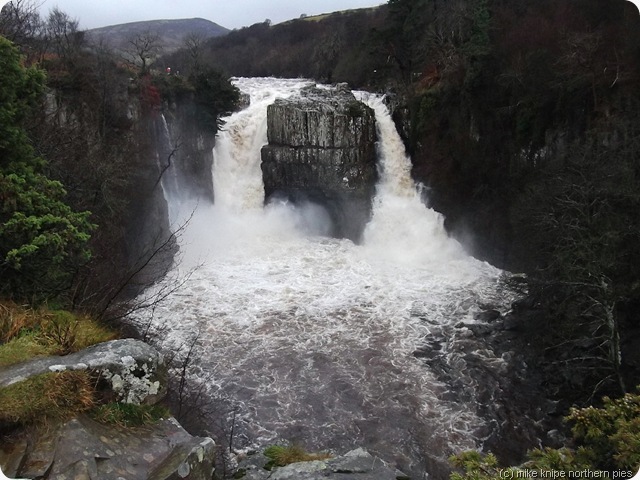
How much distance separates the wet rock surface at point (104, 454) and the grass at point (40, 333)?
3.85 ft

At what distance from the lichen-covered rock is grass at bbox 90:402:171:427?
97mm

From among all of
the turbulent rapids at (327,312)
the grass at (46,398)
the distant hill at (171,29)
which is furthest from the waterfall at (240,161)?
the distant hill at (171,29)

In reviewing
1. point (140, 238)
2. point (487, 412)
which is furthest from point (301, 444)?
point (140, 238)

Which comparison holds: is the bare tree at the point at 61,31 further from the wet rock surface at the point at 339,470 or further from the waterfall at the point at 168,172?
the wet rock surface at the point at 339,470

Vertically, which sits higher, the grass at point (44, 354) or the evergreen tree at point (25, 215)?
the evergreen tree at point (25, 215)

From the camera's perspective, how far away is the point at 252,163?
97.8 ft

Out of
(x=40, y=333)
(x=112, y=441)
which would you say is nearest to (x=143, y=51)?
(x=40, y=333)

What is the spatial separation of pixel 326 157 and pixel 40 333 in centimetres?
2404

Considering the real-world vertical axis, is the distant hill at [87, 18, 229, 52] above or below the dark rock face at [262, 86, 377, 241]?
above

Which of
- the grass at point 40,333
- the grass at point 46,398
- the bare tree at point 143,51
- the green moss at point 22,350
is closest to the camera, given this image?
the grass at point 46,398

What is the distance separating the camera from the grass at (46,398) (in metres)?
4.53

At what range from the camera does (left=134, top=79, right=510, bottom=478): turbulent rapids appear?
42.6ft

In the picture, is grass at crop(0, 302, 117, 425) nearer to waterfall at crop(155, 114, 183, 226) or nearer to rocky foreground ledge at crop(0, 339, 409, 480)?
rocky foreground ledge at crop(0, 339, 409, 480)

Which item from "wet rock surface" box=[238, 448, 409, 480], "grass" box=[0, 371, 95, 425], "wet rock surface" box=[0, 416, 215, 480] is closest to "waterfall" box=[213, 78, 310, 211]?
"wet rock surface" box=[238, 448, 409, 480]
